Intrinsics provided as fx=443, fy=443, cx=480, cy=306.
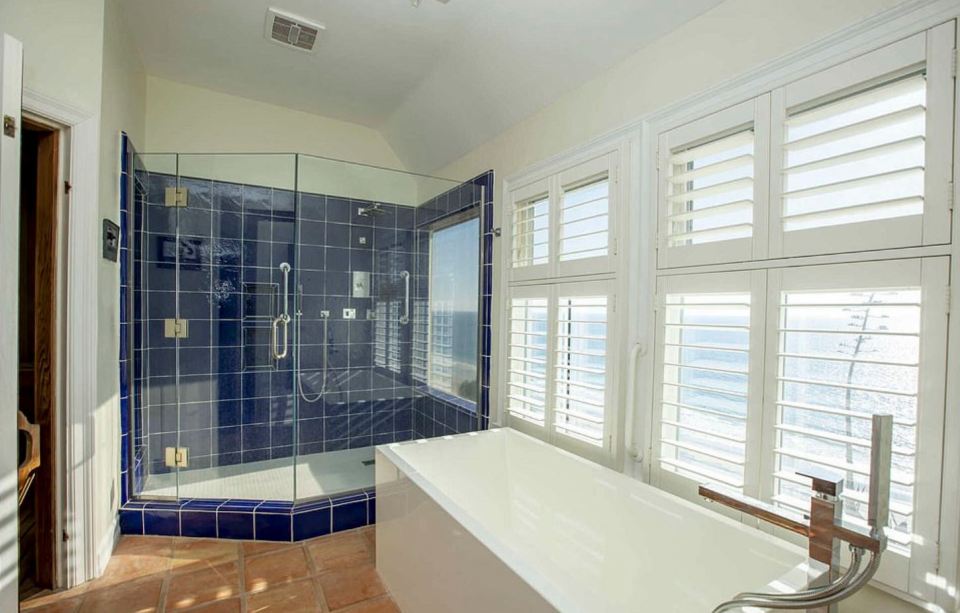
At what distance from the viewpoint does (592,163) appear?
219 cm

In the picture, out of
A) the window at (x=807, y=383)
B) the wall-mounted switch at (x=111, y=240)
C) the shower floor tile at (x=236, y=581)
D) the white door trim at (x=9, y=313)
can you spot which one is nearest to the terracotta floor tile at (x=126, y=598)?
the shower floor tile at (x=236, y=581)

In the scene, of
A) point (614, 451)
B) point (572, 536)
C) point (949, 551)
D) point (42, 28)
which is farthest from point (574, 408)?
point (42, 28)

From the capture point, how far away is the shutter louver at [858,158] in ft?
3.91

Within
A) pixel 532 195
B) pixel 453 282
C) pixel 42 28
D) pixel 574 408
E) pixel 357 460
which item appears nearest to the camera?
pixel 42 28

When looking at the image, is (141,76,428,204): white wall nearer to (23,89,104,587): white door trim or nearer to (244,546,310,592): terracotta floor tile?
(23,89,104,587): white door trim

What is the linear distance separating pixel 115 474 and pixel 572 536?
239cm

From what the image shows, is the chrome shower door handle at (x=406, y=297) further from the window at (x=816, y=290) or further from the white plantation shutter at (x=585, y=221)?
the window at (x=816, y=290)

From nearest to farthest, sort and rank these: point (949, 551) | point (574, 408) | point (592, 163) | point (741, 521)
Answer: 1. point (949, 551)
2. point (741, 521)
3. point (592, 163)
4. point (574, 408)

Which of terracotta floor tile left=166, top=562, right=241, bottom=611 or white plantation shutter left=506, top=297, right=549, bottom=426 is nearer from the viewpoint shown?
terracotta floor tile left=166, top=562, right=241, bottom=611

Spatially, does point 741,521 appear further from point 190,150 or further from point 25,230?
point 190,150

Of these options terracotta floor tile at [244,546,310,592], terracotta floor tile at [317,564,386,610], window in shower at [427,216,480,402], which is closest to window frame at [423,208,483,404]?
window in shower at [427,216,480,402]

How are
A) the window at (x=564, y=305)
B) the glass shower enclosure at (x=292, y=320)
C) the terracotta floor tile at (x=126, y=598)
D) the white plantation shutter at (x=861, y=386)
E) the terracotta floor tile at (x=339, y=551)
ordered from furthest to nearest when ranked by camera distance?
the glass shower enclosure at (x=292, y=320)
the terracotta floor tile at (x=339, y=551)
the window at (x=564, y=305)
the terracotta floor tile at (x=126, y=598)
the white plantation shutter at (x=861, y=386)

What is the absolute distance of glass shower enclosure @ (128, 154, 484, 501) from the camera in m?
2.77

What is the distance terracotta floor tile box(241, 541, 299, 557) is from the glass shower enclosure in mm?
245
